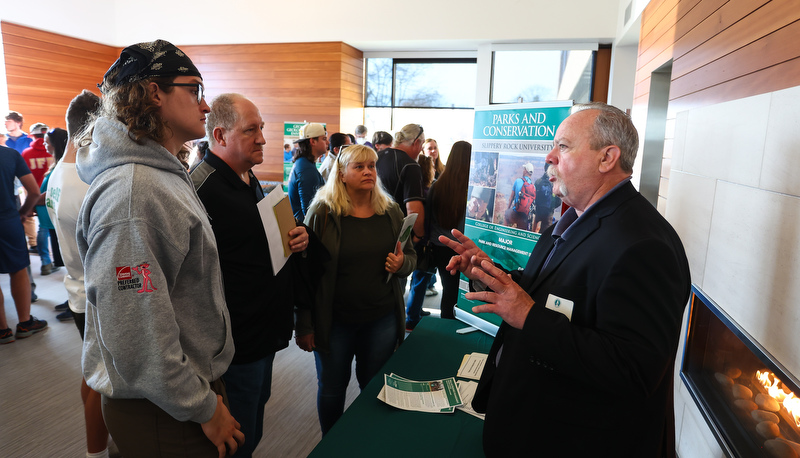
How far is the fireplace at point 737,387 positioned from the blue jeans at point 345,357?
54.4 inches

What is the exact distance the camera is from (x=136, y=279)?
3.38ft

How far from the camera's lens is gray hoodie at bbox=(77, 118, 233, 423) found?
3.37ft

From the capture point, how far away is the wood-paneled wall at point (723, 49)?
1.54 m

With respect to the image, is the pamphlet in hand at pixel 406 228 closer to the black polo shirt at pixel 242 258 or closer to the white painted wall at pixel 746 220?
the black polo shirt at pixel 242 258

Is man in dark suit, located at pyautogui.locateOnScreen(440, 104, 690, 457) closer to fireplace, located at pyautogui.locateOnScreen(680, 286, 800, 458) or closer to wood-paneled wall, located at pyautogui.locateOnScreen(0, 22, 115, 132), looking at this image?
fireplace, located at pyautogui.locateOnScreen(680, 286, 800, 458)

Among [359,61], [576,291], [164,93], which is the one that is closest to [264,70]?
[359,61]

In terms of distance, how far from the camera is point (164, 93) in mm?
1202

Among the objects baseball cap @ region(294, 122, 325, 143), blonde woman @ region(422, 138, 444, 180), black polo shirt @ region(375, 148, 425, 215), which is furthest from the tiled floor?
blonde woman @ region(422, 138, 444, 180)

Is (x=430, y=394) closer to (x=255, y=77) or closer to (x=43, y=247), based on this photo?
(x=43, y=247)

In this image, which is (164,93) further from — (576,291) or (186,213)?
(576,291)

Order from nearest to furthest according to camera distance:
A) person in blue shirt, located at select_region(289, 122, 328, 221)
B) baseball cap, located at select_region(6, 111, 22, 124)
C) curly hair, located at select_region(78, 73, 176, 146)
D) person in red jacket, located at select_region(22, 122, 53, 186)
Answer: curly hair, located at select_region(78, 73, 176, 146)
person in blue shirt, located at select_region(289, 122, 328, 221)
person in red jacket, located at select_region(22, 122, 53, 186)
baseball cap, located at select_region(6, 111, 22, 124)

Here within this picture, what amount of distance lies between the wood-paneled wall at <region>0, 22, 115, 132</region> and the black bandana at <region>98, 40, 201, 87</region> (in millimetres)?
7938

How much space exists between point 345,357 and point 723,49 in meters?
2.36

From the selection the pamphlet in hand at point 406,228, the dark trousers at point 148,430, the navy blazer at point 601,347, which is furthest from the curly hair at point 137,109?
the pamphlet in hand at point 406,228
